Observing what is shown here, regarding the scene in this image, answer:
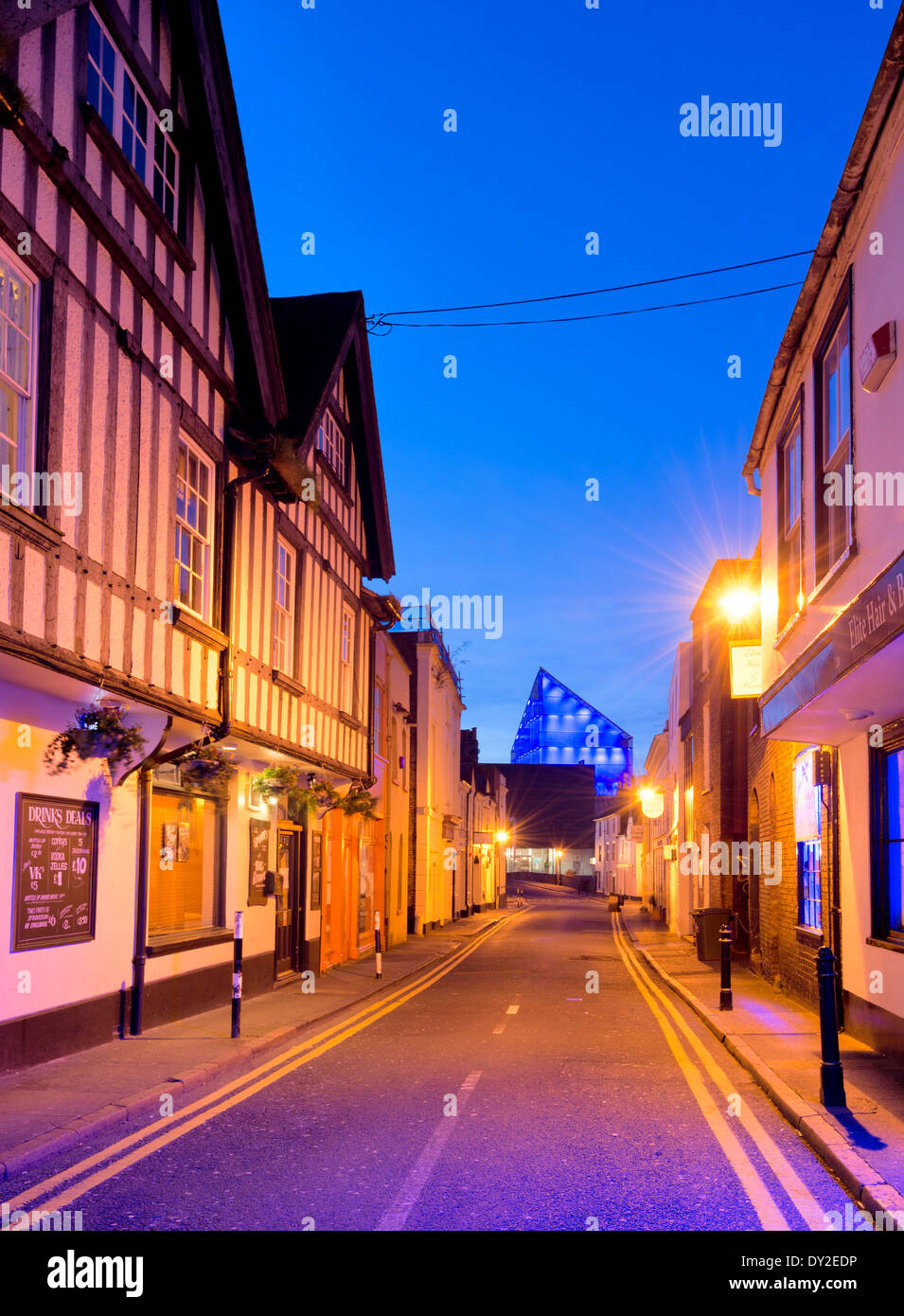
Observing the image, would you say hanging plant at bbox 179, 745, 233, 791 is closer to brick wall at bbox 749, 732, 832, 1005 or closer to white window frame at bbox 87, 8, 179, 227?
white window frame at bbox 87, 8, 179, 227

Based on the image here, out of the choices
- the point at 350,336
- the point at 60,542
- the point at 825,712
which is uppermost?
the point at 350,336

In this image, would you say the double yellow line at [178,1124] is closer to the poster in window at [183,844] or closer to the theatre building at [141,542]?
the theatre building at [141,542]

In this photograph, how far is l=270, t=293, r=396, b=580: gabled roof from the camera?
16672 millimetres

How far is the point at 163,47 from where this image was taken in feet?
39.1

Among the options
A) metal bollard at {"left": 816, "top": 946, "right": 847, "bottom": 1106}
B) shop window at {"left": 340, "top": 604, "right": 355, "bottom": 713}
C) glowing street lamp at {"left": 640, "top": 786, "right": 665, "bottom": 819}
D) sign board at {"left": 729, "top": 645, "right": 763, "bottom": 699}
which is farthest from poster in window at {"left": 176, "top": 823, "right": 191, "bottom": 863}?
glowing street lamp at {"left": 640, "top": 786, "right": 665, "bottom": 819}

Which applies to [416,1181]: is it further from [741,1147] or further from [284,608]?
[284,608]

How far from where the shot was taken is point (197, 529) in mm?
13008

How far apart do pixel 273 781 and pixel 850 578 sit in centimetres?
836

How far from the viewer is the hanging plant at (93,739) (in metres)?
9.86
